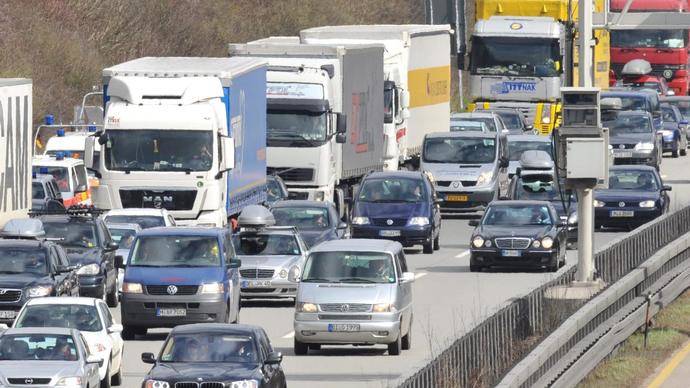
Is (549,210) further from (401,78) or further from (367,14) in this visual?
(367,14)

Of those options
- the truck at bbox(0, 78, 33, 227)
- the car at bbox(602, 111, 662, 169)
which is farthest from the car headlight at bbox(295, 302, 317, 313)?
the car at bbox(602, 111, 662, 169)

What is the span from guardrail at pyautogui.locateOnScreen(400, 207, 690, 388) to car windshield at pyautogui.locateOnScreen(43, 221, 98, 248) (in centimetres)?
914

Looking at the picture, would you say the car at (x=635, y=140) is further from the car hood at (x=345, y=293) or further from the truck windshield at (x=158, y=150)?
the car hood at (x=345, y=293)

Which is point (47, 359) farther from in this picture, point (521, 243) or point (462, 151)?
point (462, 151)

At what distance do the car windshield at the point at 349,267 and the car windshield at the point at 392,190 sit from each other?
1536 cm

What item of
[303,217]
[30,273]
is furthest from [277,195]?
[30,273]

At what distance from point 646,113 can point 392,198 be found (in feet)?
69.5

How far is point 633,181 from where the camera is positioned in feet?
160

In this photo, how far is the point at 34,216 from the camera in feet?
122

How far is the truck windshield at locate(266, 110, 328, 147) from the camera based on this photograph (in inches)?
1871

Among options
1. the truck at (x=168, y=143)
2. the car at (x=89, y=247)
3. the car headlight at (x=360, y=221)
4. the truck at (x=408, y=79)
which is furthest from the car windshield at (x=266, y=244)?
the truck at (x=408, y=79)

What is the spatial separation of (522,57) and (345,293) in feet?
124

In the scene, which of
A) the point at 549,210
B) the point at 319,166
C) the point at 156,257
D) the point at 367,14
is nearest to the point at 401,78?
the point at 319,166

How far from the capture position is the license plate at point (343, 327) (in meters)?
28.0
